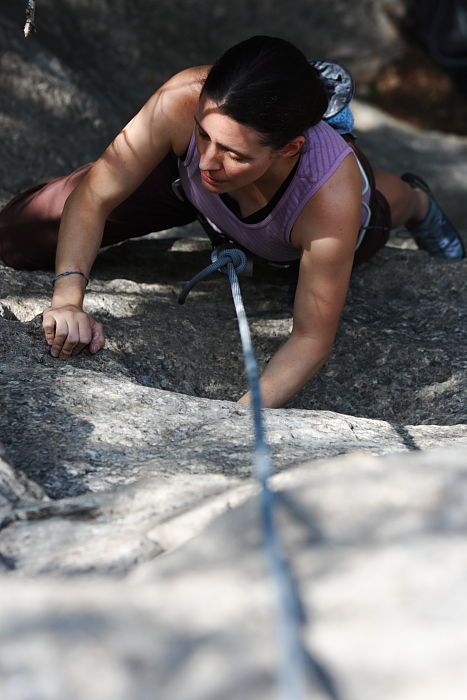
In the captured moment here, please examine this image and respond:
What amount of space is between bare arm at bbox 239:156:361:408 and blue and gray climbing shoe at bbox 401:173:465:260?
1.07 metres

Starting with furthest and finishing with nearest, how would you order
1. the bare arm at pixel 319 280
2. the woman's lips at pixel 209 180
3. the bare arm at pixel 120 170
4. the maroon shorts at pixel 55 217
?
the maroon shorts at pixel 55 217 → the bare arm at pixel 120 170 → the bare arm at pixel 319 280 → the woman's lips at pixel 209 180

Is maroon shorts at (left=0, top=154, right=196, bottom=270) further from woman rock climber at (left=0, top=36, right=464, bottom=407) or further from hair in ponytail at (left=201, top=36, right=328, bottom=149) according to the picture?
hair in ponytail at (left=201, top=36, right=328, bottom=149)

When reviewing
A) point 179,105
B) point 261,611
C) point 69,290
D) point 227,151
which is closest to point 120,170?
point 179,105

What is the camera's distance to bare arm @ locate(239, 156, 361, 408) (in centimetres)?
204

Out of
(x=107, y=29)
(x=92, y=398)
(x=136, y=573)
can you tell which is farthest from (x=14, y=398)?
(x=107, y=29)

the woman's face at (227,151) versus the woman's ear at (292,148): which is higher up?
the woman's face at (227,151)

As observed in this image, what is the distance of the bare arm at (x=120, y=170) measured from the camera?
7.05 feet

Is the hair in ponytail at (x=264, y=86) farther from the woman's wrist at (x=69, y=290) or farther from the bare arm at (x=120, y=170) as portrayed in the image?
the woman's wrist at (x=69, y=290)

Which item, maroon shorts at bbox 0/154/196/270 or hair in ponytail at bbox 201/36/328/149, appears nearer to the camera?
hair in ponytail at bbox 201/36/328/149

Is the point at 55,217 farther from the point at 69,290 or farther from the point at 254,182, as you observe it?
the point at 254,182

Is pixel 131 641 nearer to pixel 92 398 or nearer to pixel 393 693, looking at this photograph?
pixel 393 693

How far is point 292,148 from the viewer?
1959 mm

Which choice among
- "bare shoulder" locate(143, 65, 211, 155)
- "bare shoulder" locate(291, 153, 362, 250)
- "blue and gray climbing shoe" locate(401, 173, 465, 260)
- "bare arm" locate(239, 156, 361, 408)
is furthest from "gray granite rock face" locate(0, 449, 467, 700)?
"blue and gray climbing shoe" locate(401, 173, 465, 260)

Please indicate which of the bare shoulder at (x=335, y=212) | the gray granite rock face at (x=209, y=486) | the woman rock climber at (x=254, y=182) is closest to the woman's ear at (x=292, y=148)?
the woman rock climber at (x=254, y=182)
